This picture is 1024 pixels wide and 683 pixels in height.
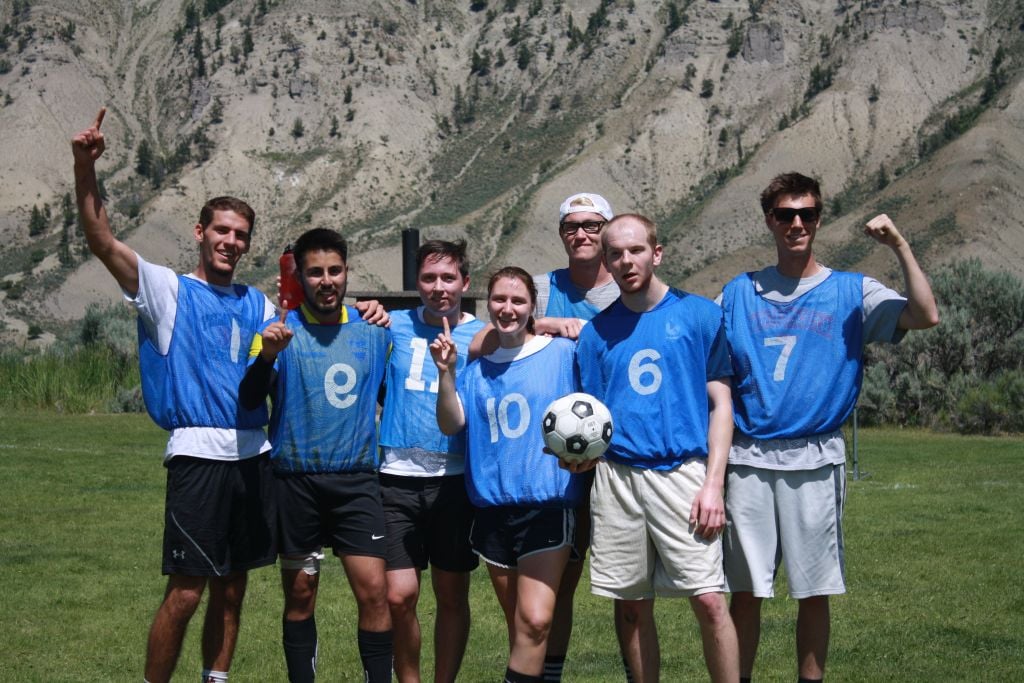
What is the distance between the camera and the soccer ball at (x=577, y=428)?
15.9ft

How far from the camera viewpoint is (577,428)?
4844 millimetres

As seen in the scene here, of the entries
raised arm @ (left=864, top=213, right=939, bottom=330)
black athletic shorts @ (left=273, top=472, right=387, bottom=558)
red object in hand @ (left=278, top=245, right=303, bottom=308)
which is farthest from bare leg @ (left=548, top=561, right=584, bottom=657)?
raised arm @ (left=864, top=213, right=939, bottom=330)

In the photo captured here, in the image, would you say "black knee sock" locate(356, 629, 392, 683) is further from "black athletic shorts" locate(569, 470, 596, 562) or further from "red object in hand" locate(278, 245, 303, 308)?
"red object in hand" locate(278, 245, 303, 308)

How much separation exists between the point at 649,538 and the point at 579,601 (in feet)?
13.1

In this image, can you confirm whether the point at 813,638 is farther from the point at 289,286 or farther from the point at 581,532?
the point at 289,286

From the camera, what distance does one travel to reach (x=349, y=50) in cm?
9962

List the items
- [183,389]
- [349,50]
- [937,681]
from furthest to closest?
1. [349,50]
2. [937,681]
3. [183,389]

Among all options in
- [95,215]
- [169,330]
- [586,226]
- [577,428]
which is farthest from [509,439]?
[95,215]

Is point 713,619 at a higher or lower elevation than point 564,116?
lower

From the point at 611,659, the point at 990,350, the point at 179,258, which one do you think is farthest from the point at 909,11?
the point at 611,659

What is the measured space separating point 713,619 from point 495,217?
78194mm

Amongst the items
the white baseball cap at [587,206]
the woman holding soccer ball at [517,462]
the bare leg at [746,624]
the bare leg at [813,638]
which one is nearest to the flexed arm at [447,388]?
the woman holding soccer ball at [517,462]

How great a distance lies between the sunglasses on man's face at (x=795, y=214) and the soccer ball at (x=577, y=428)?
3.98 feet

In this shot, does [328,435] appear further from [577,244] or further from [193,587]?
[577,244]
